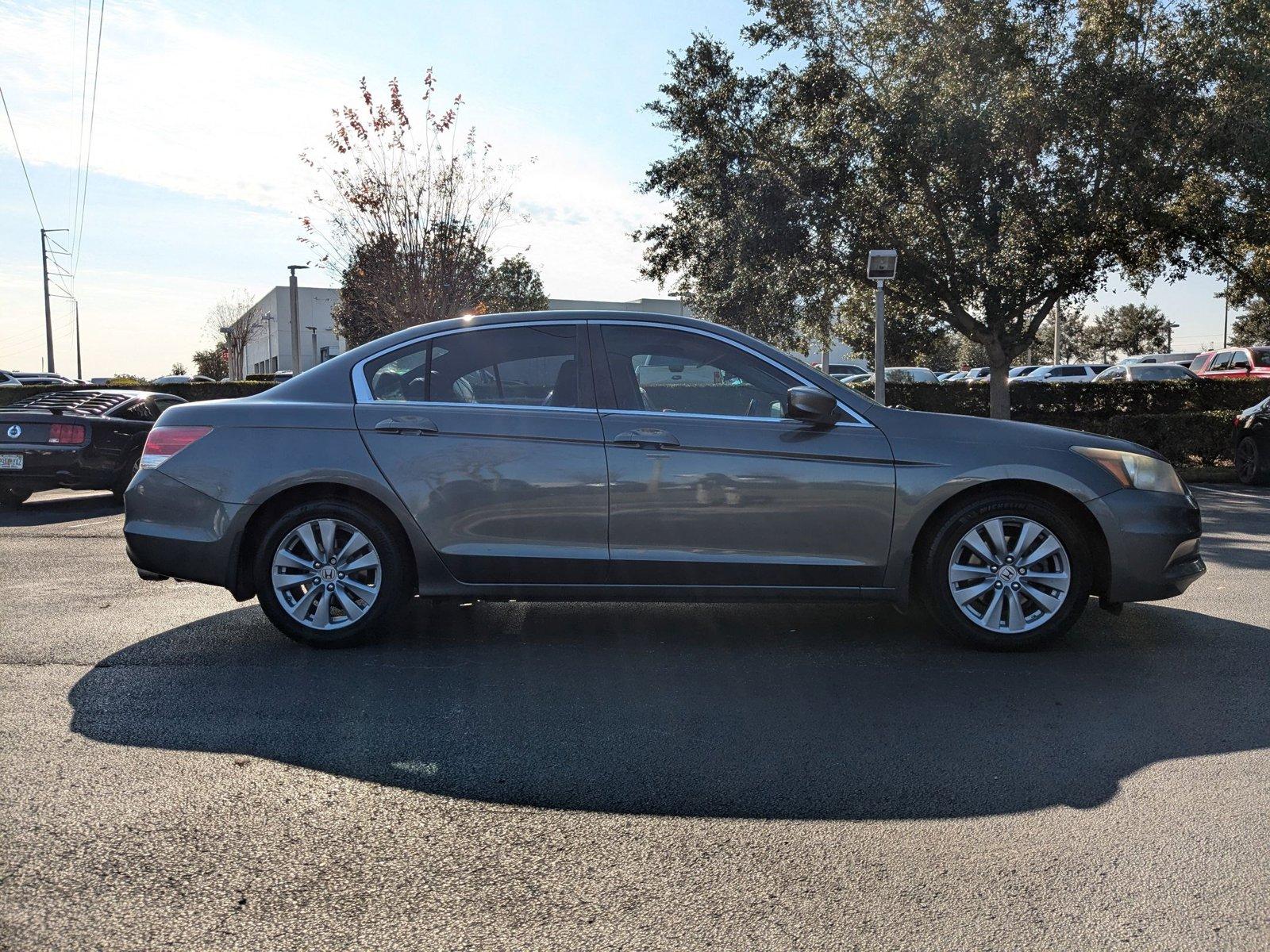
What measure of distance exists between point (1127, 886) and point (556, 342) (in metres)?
3.63

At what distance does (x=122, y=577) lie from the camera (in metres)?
7.46

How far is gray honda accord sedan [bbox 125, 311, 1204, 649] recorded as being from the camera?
205 inches

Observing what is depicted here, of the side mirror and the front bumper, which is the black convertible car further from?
the front bumper

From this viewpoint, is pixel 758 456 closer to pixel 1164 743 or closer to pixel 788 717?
pixel 788 717

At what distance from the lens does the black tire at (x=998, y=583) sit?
523cm

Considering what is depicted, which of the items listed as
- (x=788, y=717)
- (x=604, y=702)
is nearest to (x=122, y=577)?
(x=604, y=702)

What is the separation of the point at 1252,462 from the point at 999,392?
21.5 feet

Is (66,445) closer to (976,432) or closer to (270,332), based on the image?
(976,432)

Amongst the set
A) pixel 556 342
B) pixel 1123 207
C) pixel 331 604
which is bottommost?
pixel 331 604

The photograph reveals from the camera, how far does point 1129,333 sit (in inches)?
3273

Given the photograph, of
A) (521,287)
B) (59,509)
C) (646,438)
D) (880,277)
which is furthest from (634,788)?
(521,287)

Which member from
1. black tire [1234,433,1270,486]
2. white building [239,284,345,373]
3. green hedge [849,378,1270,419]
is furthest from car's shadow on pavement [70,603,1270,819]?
white building [239,284,345,373]

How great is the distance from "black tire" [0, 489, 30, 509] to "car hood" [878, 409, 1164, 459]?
10972mm

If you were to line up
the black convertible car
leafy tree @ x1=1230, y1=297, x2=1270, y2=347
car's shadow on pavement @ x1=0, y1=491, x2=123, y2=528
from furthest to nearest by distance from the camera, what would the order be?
leafy tree @ x1=1230, y1=297, x2=1270, y2=347, the black convertible car, car's shadow on pavement @ x1=0, y1=491, x2=123, y2=528
